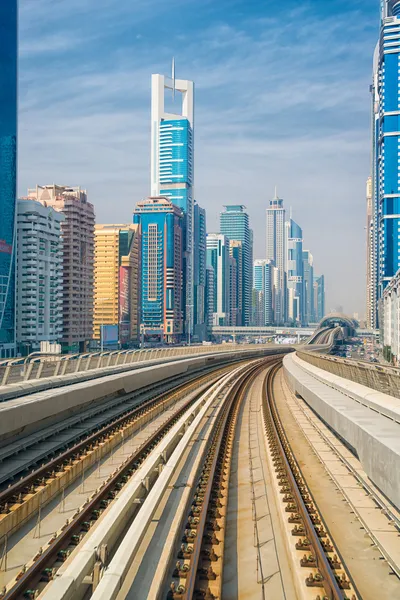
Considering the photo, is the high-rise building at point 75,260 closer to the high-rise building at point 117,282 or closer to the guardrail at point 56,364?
the high-rise building at point 117,282

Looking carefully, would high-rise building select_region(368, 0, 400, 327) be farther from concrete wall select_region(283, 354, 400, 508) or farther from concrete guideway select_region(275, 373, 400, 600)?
concrete guideway select_region(275, 373, 400, 600)

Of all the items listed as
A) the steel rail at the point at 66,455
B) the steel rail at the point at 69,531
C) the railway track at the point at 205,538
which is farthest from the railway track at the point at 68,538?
the steel rail at the point at 66,455

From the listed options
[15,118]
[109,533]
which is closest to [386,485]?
[109,533]

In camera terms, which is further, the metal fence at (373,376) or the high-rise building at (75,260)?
the high-rise building at (75,260)

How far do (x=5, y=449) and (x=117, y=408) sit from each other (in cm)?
954

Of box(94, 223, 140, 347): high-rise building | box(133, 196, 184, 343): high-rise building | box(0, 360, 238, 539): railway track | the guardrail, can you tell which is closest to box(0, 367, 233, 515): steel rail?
box(0, 360, 238, 539): railway track

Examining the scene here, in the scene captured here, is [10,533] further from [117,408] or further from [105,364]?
[105,364]

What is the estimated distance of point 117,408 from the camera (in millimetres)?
22594

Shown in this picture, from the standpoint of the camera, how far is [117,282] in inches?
5950

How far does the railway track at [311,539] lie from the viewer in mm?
7133

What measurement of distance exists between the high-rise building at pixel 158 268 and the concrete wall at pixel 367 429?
152885 mm

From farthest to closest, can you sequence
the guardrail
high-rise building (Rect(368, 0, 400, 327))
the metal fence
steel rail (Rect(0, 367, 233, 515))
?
high-rise building (Rect(368, 0, 400, 327)) → the guardrail → the metal fence → steel rail (Rect(0, 367, 233, 515))

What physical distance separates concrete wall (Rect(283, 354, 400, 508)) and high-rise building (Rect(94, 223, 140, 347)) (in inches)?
5068

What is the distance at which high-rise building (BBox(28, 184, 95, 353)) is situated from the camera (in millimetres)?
113625
